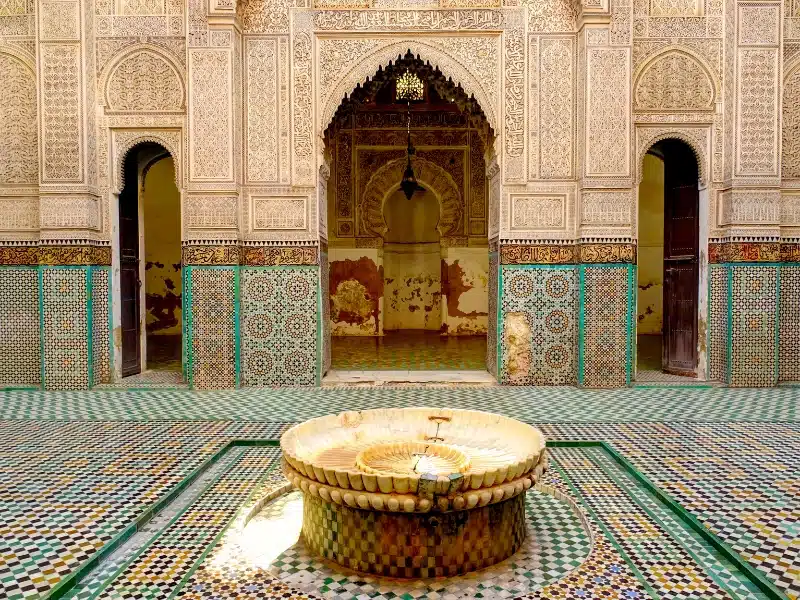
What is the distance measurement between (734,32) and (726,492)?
446cm

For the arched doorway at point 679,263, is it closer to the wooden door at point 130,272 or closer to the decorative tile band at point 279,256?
the decorative tile band at point 279,256

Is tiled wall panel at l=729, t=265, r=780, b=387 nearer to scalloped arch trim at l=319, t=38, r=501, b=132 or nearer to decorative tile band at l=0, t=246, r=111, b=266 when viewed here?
Answer: scalloped arch trim at l=319, t=38, r=501, b=132

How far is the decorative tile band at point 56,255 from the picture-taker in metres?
5.57

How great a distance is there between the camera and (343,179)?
32.6 ft

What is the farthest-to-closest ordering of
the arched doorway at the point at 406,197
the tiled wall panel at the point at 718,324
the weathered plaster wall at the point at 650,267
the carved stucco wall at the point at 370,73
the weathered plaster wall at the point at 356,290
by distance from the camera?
the weathered plaster wall at the point at 650,267 → the weathered plaster wall at the point at 356,290 → the arched doorway at the point at 406,197 → the tiled wall panel at the point at 718,324 → the carved stucco wall at the point at 370,73

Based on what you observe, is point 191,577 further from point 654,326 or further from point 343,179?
point 654,326

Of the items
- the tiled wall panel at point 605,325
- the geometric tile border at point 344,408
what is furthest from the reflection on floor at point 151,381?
the tiled wall panel at point 605,325

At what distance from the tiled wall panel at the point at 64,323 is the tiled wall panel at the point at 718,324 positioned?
18.7 ft

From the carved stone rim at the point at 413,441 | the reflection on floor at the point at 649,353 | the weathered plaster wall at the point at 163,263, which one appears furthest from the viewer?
the weathered plaster wall at the point at 163,263

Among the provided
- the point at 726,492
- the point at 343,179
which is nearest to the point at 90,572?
the point at 726,492

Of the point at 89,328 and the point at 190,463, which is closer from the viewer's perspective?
the point at 190,463

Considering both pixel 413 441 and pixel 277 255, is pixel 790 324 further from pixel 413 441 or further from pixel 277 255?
pixel 277 255

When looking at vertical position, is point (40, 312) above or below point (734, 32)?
below

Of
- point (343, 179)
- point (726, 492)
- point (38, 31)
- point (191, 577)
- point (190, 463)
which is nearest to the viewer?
point (191, 577)
